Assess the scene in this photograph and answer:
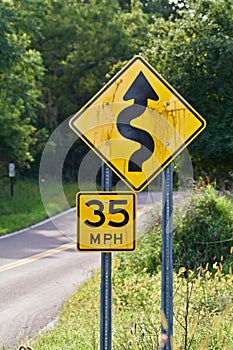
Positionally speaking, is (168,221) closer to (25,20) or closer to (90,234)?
(90,234)

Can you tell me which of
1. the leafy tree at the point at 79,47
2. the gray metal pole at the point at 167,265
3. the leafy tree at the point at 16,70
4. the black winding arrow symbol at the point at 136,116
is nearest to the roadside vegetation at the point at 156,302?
the gray metal pole at the point at 167,265

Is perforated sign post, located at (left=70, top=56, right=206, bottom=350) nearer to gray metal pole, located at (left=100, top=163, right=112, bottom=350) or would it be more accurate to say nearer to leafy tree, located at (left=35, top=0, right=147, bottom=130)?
gray metal pole, located at (left=100, top=163, right=112, bottom=350)

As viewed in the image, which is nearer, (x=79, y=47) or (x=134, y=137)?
(x=134, y=137)

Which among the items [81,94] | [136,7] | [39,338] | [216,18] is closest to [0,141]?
[216,18]

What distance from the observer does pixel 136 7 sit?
144ft

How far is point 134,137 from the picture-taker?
535cm

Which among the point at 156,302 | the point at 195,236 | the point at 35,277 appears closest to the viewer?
the point at 156,302

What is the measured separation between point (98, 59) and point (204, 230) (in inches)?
1195

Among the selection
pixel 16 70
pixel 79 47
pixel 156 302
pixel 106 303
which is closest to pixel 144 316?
pixel 156 302

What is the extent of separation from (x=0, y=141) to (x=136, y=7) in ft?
58.8

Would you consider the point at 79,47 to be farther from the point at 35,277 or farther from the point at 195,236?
the point at 195,236

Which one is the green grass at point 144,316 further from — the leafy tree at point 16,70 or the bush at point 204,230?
the leafy tree at point 16,70

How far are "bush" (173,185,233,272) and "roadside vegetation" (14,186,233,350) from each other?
0.02 metres

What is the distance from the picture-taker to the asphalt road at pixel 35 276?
391 inches
